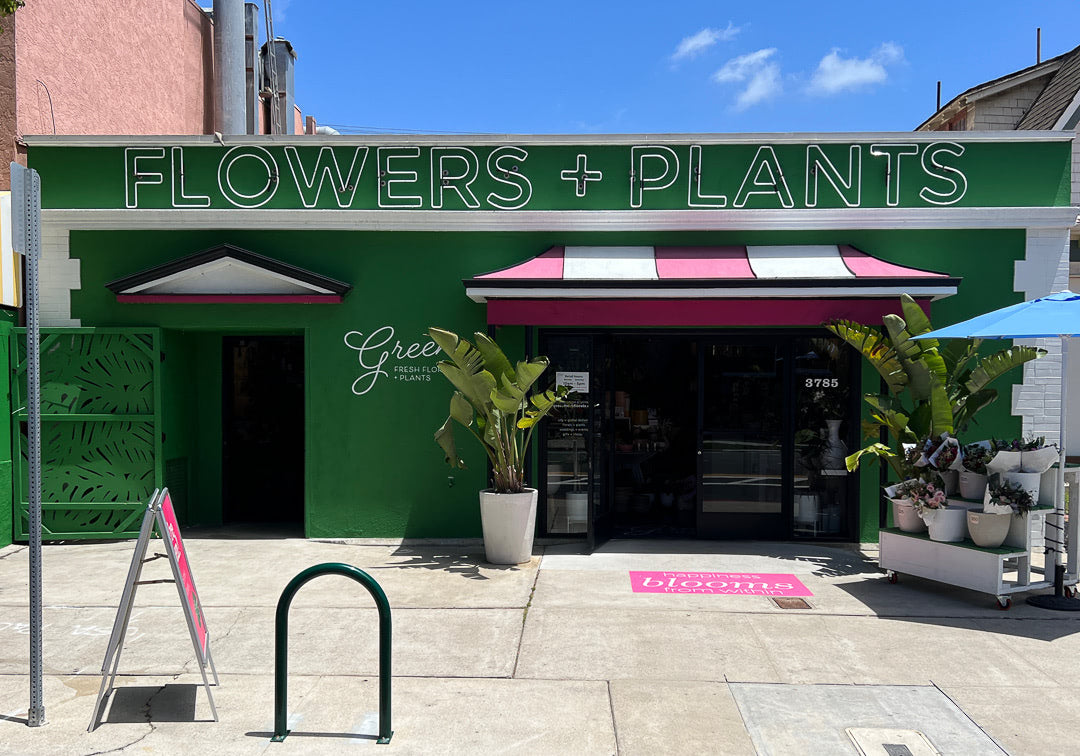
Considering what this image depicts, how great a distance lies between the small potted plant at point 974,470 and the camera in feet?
23.9

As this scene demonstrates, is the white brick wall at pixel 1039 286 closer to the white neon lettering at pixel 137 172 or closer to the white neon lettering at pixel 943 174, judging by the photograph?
the white neon lettering at pixel 943 174

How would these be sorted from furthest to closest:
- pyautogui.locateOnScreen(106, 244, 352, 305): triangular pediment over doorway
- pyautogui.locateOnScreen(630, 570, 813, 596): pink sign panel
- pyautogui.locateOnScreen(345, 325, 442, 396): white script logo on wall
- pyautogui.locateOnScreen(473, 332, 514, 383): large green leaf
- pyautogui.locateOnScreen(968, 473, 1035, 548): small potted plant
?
pyautogui.locateOnScreen(345, 325, 442, 396): white script logo on wall
pyautogui.locateOnScreen(106, 244, 352, 305): triangular pediment over doorway
pyautogui.locateOnScreen(473, 332, 514, 383): large green leaf
pyautogui.locateOnScreen(630, 570, 813, 596): pink sign panel
pyautogui.locateOnScreen(968, 473, 1035, 548): small potted plant

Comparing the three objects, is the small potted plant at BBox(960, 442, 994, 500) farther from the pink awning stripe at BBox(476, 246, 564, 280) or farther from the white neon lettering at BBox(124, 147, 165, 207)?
the white neon lettering at BBox(124, 147, 165, 207)

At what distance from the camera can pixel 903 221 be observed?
9172 mm

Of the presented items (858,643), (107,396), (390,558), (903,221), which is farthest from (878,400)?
(107,396)

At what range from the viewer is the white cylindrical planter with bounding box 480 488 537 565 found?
8219 millimetres

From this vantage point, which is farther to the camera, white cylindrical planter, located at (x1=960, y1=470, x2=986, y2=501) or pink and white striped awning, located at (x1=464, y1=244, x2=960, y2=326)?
pink and white striped awning, located at (x1=464, y1=244, x2=960, y2=326)

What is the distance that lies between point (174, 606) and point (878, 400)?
6.85 meters

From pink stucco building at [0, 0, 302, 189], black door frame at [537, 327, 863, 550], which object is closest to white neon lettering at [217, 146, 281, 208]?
pink stucco building at [0, 0, 302, 189]

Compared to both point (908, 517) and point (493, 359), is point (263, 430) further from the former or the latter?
point (908, 517)

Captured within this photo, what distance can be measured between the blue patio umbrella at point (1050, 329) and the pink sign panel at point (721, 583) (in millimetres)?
2071

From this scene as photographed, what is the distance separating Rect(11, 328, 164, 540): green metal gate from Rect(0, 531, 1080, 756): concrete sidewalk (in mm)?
1166

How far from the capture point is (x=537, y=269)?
8.66 metres

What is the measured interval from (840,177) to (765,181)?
0.85 meters
